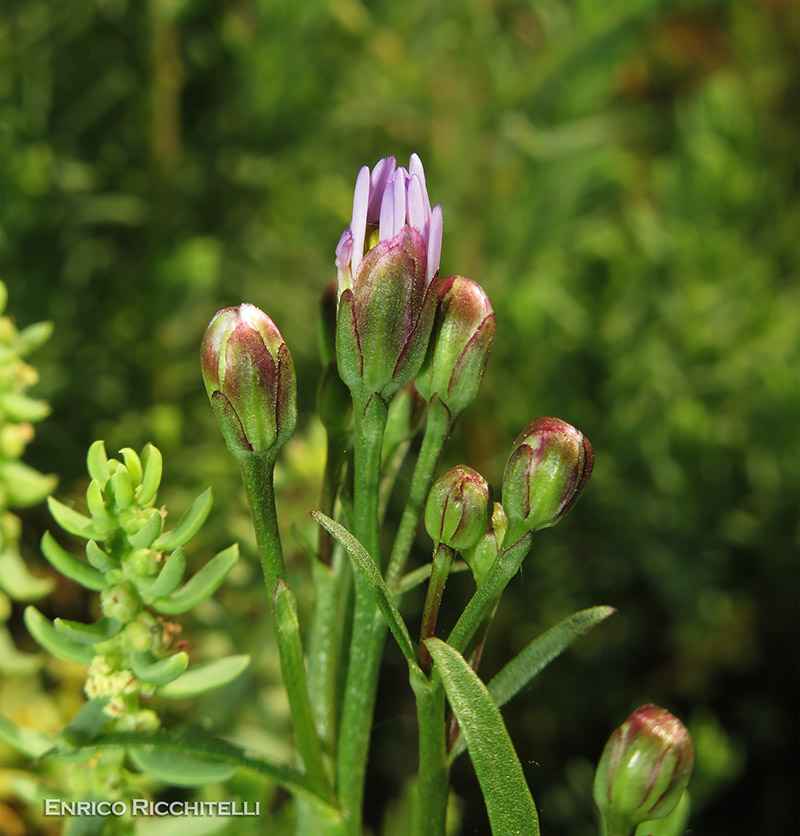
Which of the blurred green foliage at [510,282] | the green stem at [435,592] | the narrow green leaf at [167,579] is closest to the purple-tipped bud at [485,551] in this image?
Result: the green stem at [435,592]

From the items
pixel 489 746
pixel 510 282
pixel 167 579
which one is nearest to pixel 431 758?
pixel 489 746

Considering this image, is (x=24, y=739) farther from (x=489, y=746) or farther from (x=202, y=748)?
(x=489, y=746)

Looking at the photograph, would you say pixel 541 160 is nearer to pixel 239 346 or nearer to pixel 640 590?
pixel 640 590

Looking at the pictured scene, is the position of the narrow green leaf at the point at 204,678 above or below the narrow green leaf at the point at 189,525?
below

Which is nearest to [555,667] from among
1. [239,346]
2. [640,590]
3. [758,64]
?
[640,590]

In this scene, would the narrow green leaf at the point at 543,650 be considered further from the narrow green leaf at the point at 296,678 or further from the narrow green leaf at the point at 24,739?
the narrow green leaf at the point at 24,739

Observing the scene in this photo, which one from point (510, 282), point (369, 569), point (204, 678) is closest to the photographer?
point (369, 569)
